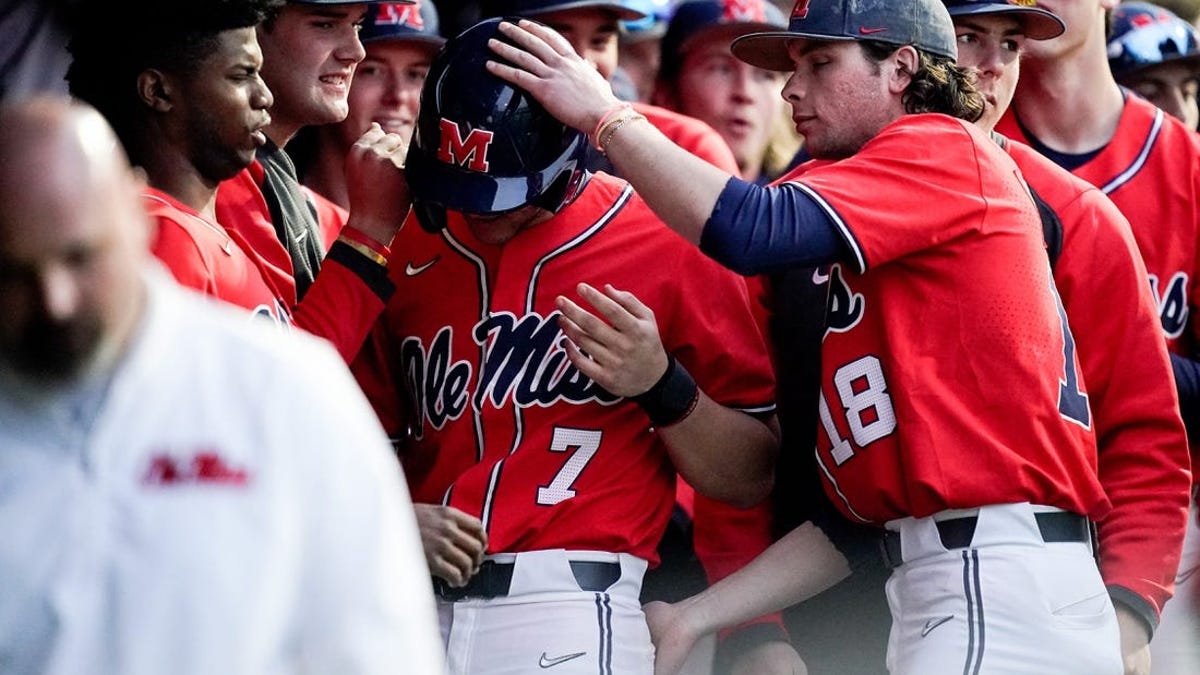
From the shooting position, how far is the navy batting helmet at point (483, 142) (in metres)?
3.66

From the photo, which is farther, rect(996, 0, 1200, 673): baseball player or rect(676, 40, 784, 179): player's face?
rect(676, 40, 784, 179): player's face

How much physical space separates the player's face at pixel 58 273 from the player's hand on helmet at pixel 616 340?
158 cm

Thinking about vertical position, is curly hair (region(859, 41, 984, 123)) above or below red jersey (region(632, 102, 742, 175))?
above

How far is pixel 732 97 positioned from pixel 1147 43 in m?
1.48

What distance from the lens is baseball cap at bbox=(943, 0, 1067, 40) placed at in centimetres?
432

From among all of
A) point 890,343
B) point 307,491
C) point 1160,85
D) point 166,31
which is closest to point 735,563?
point 890,343

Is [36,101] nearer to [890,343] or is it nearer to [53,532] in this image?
[53,532]

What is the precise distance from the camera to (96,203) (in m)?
2.03

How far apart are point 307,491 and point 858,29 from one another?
2.04 m

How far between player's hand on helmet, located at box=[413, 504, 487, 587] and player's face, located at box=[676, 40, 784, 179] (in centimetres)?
317

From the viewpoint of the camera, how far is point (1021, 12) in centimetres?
434

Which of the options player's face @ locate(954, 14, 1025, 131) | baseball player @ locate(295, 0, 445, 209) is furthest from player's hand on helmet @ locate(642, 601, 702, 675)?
baseball player @ locate(295, 0, 445, 209)

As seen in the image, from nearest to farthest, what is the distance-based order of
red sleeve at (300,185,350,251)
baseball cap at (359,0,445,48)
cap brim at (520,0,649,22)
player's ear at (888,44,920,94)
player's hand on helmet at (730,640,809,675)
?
1. player's ear at (888,44,920,94)
2. player's hand on helmet at (730,640,809,675)
3. red sleeve at (300,185,350,251)
4. baseball cap at (359,0,445,48)
5. cap brim at (520,0,649,22)

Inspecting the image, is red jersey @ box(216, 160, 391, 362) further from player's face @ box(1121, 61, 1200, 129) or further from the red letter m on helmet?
player's face @ box(1121, 61, 1200, 129)
